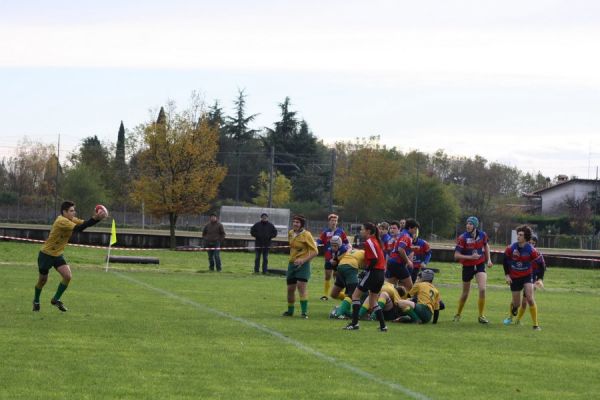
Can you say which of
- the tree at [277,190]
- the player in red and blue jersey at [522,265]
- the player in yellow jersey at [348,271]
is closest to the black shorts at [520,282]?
the player in red and blue jersey at [522,265]

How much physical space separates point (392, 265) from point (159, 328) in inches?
238

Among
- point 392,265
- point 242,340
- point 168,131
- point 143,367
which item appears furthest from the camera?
point 168,131

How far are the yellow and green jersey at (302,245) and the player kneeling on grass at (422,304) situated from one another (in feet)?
6.14

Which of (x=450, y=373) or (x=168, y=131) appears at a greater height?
(x=168, y=131)

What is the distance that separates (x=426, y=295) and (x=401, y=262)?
1.39 meters

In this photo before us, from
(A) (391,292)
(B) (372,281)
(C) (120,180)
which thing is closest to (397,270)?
(A) (391,292)

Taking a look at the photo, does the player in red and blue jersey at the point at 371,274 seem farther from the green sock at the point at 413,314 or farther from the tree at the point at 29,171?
the tree at the point at 29,171

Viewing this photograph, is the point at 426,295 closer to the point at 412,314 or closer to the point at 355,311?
the point at 412,314

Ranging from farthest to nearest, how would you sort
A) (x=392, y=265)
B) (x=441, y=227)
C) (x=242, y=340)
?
(x=441, y=227) < (x=392, y=265) < (x=242, y=340)

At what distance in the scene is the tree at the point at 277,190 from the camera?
105m

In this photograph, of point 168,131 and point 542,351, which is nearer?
point 542,351

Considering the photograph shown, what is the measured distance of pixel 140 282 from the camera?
27.2 metres

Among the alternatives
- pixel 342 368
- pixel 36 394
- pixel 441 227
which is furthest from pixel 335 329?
pixel 441 227

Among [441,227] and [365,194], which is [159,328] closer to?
[441,227]
